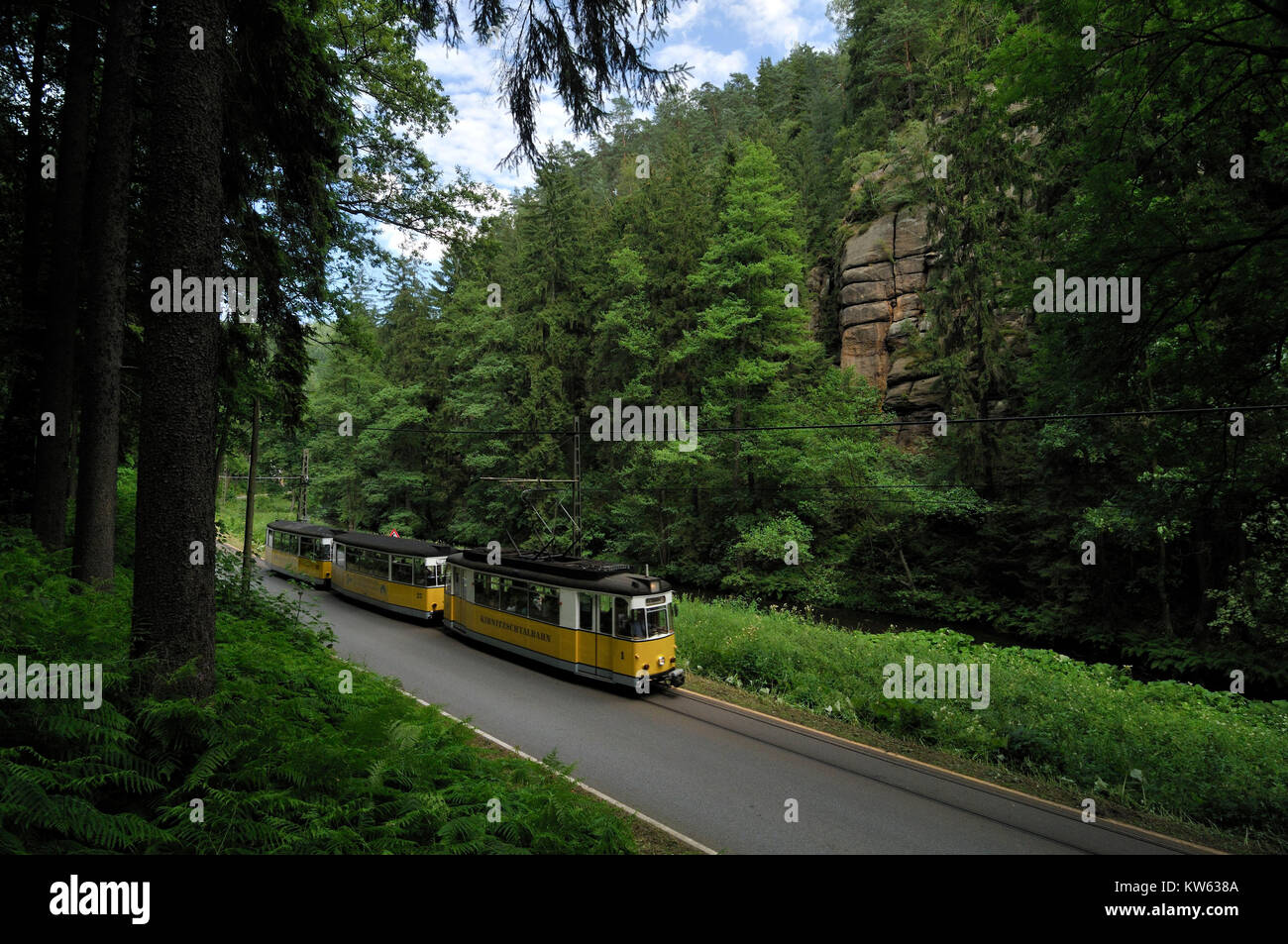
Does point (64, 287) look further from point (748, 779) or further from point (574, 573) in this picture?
point (748, 779)

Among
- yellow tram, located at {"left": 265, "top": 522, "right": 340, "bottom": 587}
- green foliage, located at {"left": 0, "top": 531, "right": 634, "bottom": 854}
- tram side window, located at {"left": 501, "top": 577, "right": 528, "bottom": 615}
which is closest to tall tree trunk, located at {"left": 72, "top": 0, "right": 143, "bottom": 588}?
green foliage, located at {"left": 0, "top": 531, "right": 634, "bottom": 854}

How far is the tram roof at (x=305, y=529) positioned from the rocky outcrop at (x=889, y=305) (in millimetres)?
27496

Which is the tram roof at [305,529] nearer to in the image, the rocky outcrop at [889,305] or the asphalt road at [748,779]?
the asphalt road at [748,779]

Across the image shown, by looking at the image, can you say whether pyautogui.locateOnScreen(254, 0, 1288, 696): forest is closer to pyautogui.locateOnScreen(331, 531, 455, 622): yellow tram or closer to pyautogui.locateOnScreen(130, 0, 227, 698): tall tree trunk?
pyautogui.locateOnScreen(130, 0, 227, 698): tall tree trunk

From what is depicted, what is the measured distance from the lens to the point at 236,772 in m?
4.43

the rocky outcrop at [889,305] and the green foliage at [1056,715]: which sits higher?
the rocky outcrop at [889,305]

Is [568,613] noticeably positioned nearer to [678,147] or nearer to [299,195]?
[299,195]

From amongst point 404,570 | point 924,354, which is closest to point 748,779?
point 404,570

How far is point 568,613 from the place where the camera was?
1440cm

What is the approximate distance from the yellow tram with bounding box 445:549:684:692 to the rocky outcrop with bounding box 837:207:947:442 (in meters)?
20.8

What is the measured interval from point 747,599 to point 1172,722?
1743 cm

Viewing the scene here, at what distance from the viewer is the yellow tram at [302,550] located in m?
26.8

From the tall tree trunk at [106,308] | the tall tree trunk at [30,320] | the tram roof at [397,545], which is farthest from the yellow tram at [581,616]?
the tall tree trunk at [30,320]
